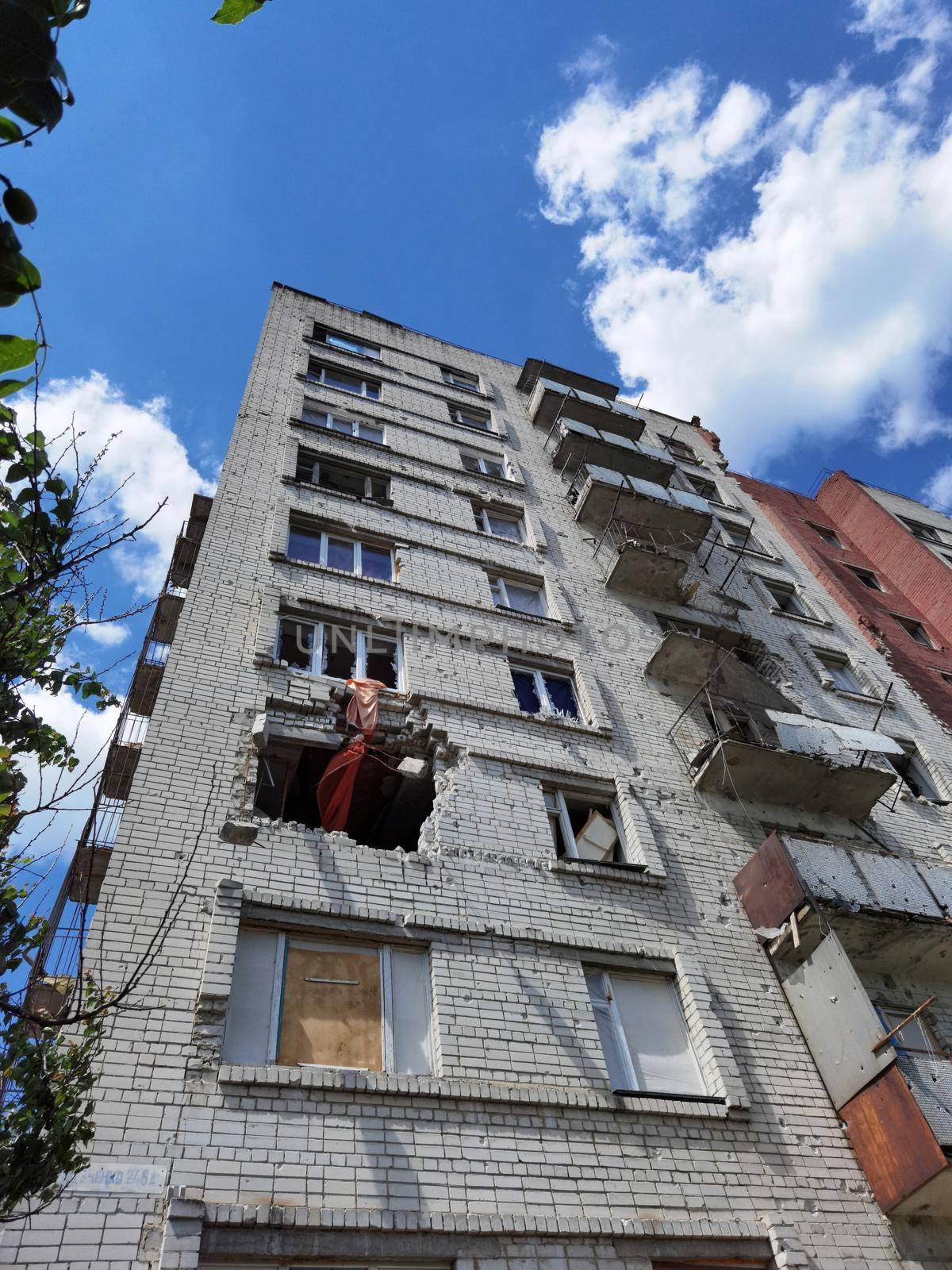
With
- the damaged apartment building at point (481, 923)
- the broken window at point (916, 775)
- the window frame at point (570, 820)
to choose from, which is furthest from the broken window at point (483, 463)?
the broken window at point (916, 775)

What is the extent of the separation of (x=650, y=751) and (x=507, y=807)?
2.87 meters

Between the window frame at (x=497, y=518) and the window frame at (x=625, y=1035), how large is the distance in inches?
348

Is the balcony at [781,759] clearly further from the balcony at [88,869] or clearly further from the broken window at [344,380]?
the broken window at [344,380]

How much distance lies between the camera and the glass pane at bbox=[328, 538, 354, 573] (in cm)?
1287

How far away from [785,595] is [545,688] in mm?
10279

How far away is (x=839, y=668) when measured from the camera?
17516 mm

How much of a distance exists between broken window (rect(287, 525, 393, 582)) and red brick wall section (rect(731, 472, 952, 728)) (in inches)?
479

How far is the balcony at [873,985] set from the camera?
692 cm

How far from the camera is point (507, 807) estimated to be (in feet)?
31.0

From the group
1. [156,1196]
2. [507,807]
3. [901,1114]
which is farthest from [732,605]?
[156,1196]

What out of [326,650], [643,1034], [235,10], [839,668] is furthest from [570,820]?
[839,668]

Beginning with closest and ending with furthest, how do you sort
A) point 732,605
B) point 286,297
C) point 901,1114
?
point 901,1114, point 732,605, point 286,297

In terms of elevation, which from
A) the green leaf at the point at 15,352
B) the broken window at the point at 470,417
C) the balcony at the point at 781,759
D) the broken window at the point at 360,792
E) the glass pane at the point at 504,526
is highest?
the broken window at the point at 470,417

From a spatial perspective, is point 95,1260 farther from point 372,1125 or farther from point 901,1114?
point 901,1114
